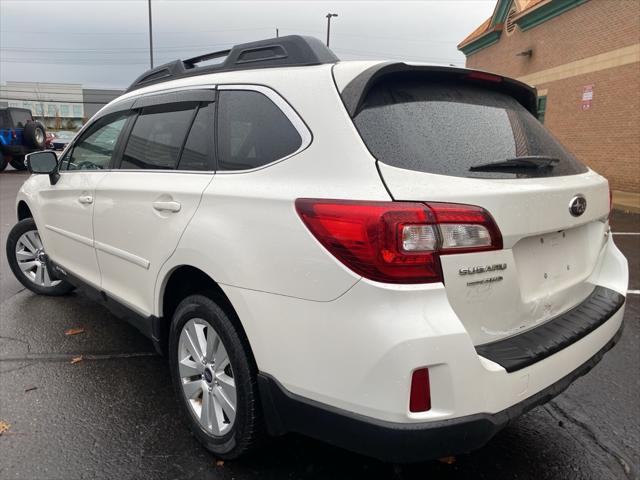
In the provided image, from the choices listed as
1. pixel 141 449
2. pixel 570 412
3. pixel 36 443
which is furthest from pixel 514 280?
pixel 36 443

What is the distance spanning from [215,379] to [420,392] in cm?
106

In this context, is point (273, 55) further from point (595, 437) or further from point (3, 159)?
point (3, 159)

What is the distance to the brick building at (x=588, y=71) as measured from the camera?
1248 cm

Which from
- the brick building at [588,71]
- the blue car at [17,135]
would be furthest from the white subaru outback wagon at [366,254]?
the blue car at [17,135]

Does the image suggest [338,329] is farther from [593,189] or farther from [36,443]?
[36,443]

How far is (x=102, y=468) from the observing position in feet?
7.73

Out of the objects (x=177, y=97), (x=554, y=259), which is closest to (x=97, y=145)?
(x=177, y=97)

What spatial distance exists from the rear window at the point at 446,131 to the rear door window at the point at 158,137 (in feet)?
3.85

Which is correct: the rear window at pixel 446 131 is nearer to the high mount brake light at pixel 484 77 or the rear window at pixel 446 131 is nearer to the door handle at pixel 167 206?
the high mount brake light at pixel 484 77

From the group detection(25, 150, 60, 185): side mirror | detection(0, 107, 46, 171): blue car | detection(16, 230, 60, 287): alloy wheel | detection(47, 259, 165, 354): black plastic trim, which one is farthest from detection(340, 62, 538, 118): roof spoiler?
detection(0, 107, 46, 171): blue car

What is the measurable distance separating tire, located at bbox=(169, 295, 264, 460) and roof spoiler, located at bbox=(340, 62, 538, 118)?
106cm

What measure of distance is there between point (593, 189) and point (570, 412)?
1324 mm

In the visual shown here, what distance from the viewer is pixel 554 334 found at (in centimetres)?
206

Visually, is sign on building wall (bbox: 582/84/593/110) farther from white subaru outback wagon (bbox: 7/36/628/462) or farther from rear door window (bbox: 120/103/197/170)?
rear door window (bbox: 120/103/197/170)
